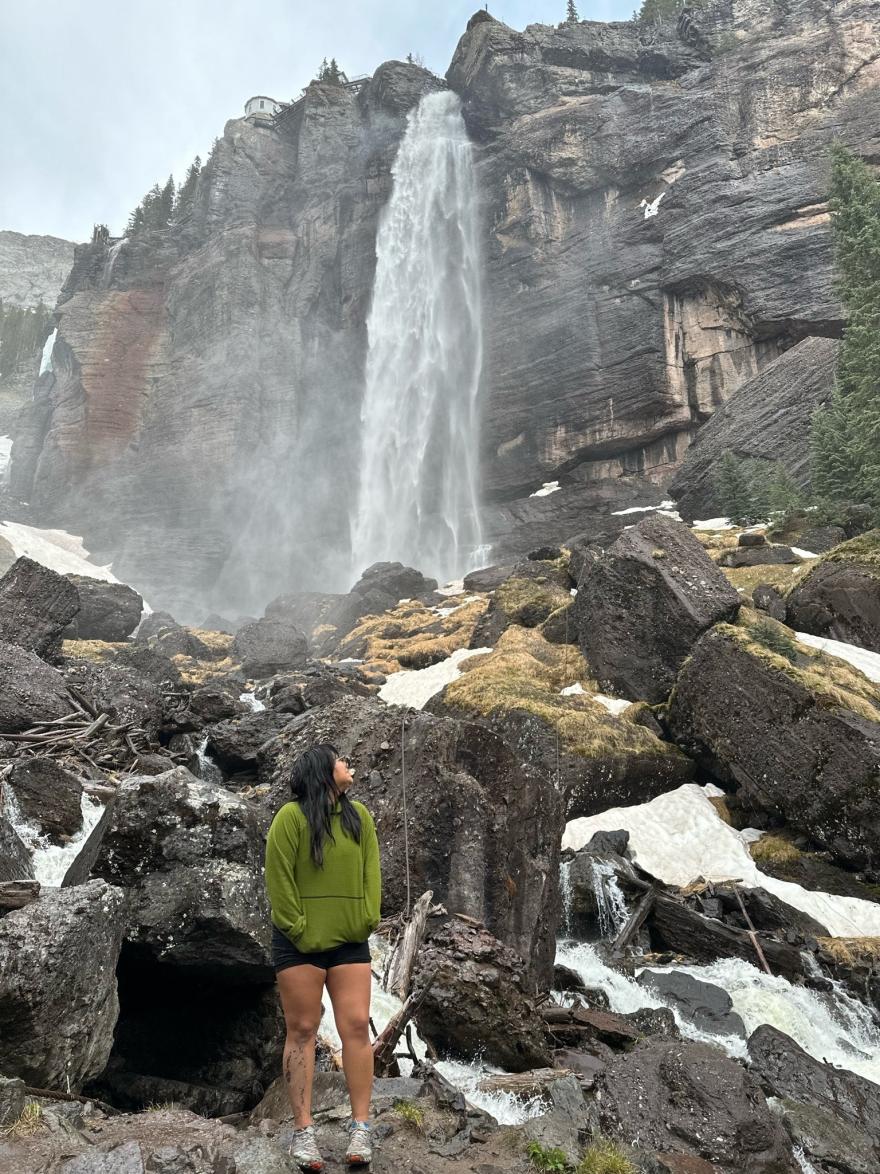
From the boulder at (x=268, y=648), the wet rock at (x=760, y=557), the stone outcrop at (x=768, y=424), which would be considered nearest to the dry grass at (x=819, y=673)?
the wet rock at (x=760, y=557)

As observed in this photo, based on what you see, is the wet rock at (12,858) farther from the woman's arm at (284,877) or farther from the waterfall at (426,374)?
the waterfall at (426,374)

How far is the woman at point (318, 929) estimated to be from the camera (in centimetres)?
382

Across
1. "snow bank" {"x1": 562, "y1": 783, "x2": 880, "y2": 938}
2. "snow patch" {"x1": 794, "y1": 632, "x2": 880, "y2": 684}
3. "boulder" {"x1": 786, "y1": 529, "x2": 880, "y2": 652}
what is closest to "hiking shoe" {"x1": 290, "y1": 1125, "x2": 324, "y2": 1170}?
"snow bank" {"x1": 562, "y1": 783, "x2": 880, "y2": 938}

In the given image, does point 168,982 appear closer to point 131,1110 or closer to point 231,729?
point 131,1110

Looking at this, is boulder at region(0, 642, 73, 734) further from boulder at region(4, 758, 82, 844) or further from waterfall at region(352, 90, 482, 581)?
waterfall at region(352, 90, 482, 581)

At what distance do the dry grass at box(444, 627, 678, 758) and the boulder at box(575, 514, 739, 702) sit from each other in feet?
3.38

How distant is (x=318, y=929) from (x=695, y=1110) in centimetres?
344

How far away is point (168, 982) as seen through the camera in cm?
573

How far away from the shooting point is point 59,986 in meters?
4.21

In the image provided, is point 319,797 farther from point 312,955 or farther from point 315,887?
point 312,955

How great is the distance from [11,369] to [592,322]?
8641 cm

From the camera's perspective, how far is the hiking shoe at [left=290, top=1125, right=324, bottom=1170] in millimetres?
3432

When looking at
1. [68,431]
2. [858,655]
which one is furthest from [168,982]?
[68,431]

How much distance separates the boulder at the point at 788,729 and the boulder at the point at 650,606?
64.0 inches
